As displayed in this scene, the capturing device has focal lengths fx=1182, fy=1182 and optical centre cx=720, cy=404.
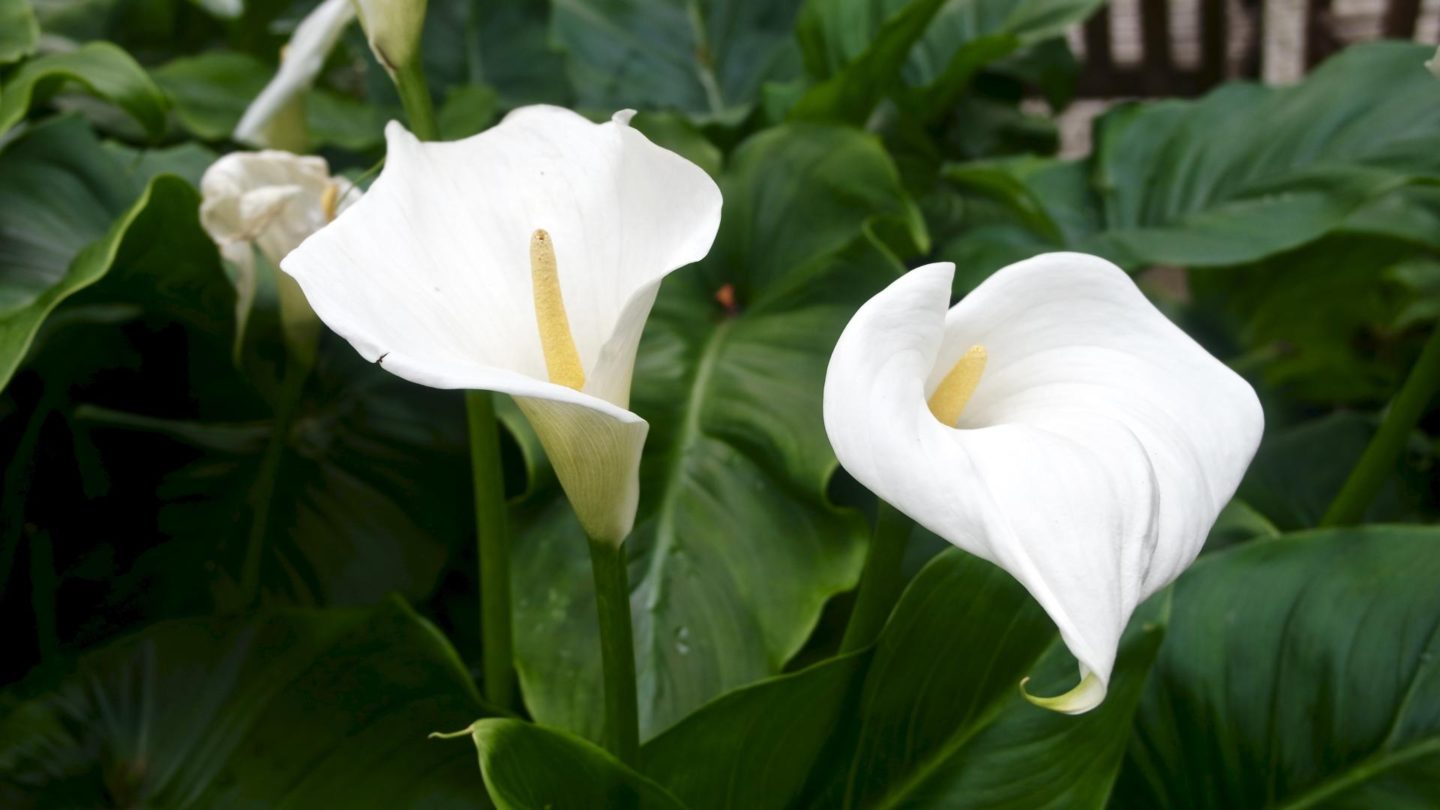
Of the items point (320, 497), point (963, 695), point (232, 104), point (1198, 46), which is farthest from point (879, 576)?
point (1198, 46)

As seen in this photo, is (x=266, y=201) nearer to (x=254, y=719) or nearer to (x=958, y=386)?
(x=254, y=719)

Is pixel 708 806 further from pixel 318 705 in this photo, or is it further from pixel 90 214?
pixel 90 214

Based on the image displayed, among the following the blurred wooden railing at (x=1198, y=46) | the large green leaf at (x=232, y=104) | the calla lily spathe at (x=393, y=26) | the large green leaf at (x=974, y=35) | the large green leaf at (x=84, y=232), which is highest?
the calla lily spathe at (x=393, y=26)

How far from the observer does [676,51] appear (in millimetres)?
1184

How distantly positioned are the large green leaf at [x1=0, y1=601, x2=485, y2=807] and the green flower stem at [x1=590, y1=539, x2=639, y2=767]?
0.09 meters

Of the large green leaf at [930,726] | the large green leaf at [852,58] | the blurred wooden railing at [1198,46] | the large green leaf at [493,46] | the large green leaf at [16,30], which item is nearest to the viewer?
the large green leaf at [930,726]

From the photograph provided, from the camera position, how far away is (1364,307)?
1328mm

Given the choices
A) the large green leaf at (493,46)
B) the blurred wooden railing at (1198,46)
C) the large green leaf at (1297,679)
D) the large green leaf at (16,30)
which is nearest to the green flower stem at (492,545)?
the large green leaf at (1297,679)

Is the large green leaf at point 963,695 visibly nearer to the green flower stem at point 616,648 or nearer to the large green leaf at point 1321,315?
the green flower stem at point 616,648

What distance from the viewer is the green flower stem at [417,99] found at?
503mm

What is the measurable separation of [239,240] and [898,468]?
46 cm

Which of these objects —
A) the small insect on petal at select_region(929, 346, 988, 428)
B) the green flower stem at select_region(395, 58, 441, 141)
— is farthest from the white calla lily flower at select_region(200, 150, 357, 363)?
the small insect on petal at select_region(929, 346, 988, 428)

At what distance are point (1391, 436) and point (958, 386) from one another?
426mm

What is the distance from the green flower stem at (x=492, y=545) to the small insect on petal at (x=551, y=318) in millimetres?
128
